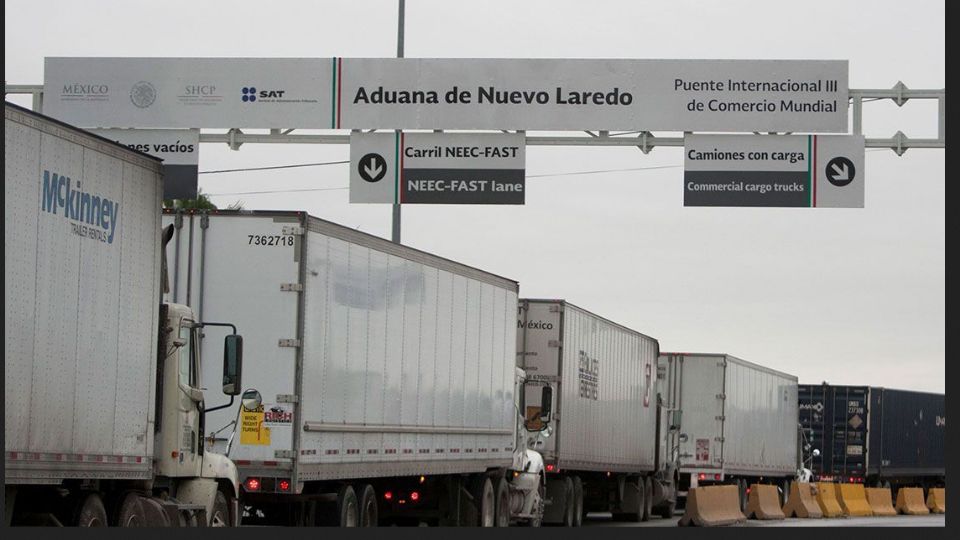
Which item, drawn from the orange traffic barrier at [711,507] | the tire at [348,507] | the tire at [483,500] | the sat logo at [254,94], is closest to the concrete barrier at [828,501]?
the orange traffic barrier at [711,507]

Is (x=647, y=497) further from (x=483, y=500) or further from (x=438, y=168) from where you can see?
(x=438, y=168)

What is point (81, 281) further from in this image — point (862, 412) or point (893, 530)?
point (862, 412)

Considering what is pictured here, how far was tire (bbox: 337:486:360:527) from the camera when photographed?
1905 cm

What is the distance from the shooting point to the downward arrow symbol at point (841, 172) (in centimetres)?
2609

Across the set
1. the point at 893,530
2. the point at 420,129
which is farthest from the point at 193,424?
the point at 420,129

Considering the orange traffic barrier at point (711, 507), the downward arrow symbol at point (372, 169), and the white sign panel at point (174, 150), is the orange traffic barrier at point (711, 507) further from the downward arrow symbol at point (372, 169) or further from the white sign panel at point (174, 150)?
the white sign panel at point (174, 150)

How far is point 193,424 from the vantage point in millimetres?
16094

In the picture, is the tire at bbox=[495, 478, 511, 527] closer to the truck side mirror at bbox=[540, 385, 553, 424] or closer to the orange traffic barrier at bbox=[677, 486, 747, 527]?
the truck side mirror at bbox=[540, 385, 553, 424]

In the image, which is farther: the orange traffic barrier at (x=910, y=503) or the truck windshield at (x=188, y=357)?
the orange traffic barrier at (x=910, y=503)

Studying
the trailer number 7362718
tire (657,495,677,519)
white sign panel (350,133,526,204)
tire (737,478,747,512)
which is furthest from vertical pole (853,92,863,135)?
tire (737,478,747,512)

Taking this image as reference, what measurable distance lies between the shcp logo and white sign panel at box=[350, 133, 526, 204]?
319cm

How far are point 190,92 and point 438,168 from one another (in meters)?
3.92

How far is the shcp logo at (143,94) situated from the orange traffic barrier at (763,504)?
16.3m

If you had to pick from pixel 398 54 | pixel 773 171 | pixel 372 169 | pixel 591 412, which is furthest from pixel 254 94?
pixel 591 412
